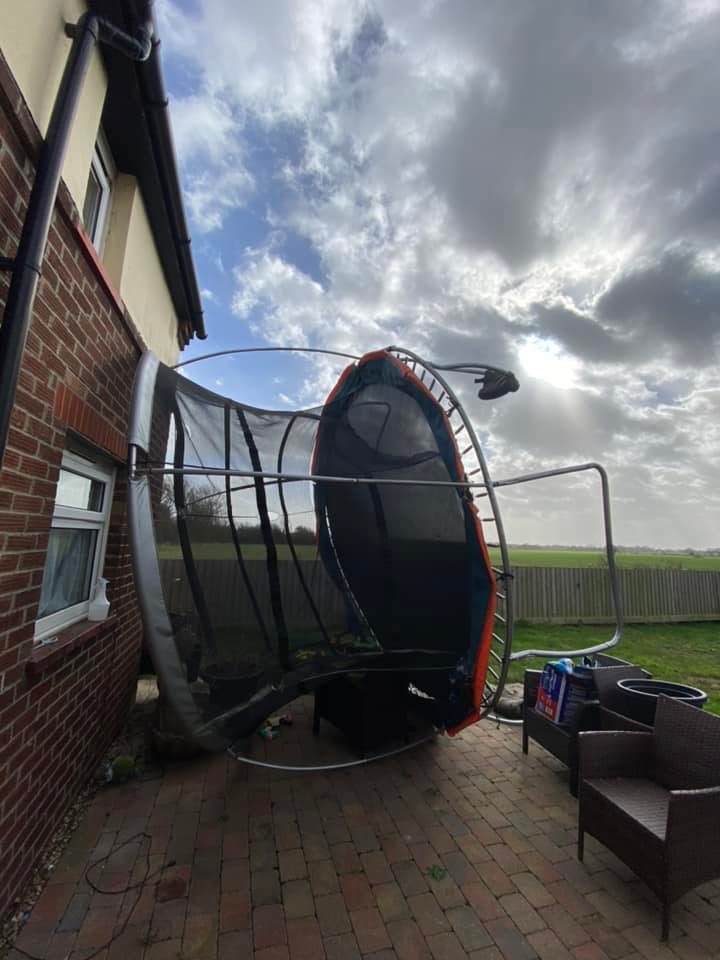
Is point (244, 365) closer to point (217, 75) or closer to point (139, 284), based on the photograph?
point (139, 284)

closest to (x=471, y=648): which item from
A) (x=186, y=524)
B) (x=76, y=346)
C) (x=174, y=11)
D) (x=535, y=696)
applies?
(x=535, y=696)

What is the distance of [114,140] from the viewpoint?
3.01 metres

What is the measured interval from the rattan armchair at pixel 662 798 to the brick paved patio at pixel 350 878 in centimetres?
22

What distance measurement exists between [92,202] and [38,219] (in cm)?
184

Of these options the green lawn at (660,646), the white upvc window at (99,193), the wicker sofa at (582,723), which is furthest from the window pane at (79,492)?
the green lawn at (660,646)

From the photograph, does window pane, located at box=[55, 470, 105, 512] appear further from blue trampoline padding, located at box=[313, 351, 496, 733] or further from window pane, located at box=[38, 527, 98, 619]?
blue trampoline padding, located at box=[313, 351, 496, 733]

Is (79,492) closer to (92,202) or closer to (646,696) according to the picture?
(92,202)

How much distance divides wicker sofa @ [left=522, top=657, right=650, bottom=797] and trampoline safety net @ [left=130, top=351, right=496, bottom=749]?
84cm

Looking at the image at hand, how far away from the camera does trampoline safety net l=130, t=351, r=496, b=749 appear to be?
2016 millimetres

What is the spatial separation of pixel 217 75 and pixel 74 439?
9.62 ft

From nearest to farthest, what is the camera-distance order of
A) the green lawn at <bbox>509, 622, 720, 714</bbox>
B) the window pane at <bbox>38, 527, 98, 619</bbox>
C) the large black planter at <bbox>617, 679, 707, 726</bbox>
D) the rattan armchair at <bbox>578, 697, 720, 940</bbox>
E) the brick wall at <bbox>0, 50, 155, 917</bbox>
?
the brick wall at <bbox>0, 50, 155, 917</bbox> → the rattan armchair at <bbox>578, 697, 720, 940</bbox> → the window pane at <bbox>38, 527, 98, 619</bbox> → the large black planter at <bbox>617, 679, 707, 726</bbox> → the green lawn at <bbox>509, 622, 720, 714</bbox>

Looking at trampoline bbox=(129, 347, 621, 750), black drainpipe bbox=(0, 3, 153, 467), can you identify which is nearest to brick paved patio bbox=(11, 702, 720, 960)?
trampoline bbox=(129, 347, 621, 750)

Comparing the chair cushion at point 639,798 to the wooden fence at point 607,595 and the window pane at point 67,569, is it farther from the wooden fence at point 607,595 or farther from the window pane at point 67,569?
the wooden fence at point 607,595

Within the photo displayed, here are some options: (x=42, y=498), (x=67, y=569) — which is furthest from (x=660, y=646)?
(x=42, y=498)
